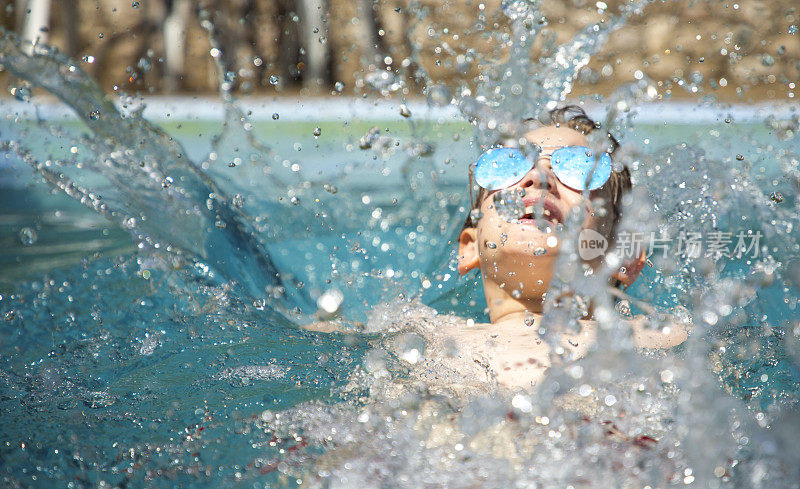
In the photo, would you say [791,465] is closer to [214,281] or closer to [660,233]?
[660,233]

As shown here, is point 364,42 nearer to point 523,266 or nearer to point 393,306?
point 393,306

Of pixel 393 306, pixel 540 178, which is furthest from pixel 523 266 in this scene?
pixel 393 306

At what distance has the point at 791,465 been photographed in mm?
1377

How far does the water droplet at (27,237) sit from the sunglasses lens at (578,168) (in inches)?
97.4

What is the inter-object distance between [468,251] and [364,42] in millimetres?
5120

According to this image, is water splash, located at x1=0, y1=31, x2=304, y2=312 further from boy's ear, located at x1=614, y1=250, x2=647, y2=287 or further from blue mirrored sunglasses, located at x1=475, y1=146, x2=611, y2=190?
boy's ear, located at x1=614, y1=250, x2=647, y2=287

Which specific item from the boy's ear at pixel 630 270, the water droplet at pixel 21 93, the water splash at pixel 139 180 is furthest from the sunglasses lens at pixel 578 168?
the water droplet at pixel 21 93

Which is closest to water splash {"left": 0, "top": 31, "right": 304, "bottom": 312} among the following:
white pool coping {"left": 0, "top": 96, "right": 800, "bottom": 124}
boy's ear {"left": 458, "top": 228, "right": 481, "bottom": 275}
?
boy's ear {"left": 458, "top": 228, "right": 481, "bottom": 275}

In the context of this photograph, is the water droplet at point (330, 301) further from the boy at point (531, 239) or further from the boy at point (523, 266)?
the boy at point (531, 239)

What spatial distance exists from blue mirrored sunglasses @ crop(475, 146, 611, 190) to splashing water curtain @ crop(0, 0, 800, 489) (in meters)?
0.01

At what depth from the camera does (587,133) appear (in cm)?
232

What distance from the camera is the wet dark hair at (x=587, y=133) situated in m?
2.23

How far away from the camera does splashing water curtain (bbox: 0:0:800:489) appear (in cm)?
153


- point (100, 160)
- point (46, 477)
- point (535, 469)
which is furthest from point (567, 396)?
point (100, 160)
